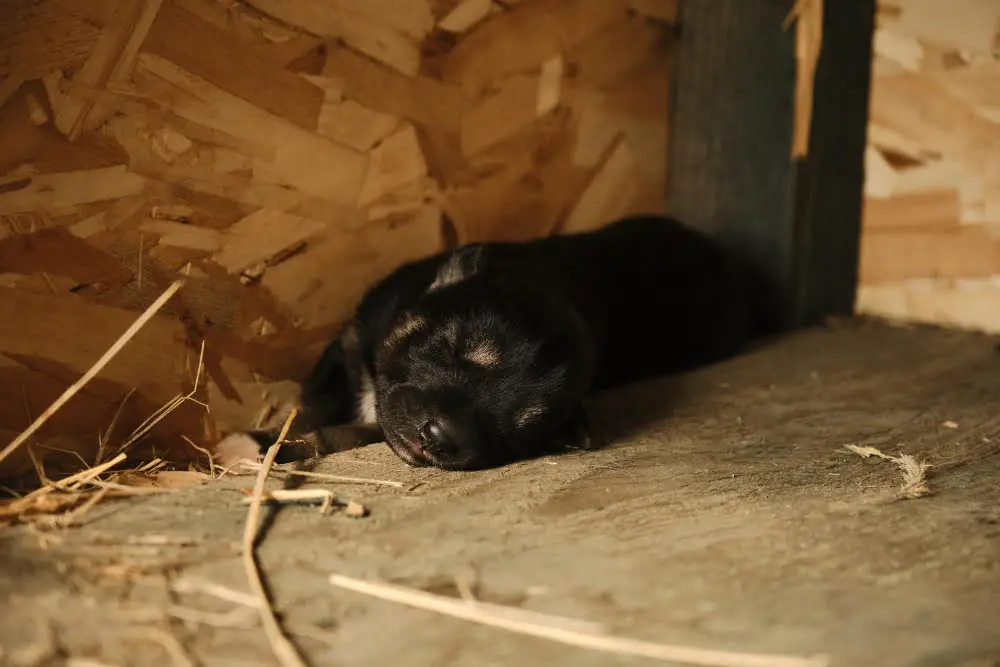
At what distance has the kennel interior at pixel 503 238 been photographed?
1.82 metres

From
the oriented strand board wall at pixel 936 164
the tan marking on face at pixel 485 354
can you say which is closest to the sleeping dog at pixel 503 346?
the tan marking on face at pixel 485 354

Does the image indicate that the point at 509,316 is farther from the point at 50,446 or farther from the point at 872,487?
the point at 50,446

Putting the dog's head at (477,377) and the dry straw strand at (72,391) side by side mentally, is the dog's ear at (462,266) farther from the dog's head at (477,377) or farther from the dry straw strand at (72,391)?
the dry straw strand at (72,391)

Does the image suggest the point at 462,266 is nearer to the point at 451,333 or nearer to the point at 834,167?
the point at 451,333

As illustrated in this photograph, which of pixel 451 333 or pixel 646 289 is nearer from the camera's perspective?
pixel 451 333

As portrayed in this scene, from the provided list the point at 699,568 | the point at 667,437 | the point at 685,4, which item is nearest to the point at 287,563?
the point at 699,568

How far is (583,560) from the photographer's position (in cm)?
202

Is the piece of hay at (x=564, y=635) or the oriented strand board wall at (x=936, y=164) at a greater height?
the oriented strand board wall at (x=936, y=164)

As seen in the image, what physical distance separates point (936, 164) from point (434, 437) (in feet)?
10.8

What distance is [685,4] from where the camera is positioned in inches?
184

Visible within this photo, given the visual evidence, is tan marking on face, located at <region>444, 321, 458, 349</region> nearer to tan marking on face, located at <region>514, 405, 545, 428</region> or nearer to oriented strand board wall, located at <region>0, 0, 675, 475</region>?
tan marking on face, located at <region>514, 405, 545, 428</region>

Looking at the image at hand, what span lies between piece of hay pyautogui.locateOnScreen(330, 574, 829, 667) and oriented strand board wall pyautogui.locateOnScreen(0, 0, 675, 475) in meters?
1.40

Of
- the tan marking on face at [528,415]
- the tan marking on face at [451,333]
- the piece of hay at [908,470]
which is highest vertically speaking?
the tan marking on face at [451,333]

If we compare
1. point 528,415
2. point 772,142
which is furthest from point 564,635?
point 772,142
